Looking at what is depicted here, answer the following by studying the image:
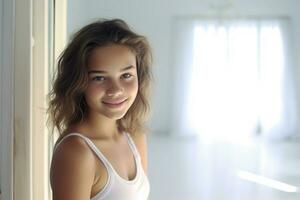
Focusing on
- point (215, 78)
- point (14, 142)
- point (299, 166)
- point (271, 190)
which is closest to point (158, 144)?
point (215, 78)

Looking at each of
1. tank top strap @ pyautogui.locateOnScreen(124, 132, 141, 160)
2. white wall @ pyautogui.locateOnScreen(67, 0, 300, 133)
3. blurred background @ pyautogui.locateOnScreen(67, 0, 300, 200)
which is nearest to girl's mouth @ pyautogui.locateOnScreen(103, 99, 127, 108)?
tank top strap @ pyautogui.locateOnScreen(124, 132, 141, 160)

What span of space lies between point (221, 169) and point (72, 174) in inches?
149

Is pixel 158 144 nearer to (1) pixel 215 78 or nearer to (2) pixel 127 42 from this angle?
(1) pixel 215 78

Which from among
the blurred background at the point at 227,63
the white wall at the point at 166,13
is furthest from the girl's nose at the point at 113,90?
the white wall at the point at 166,13

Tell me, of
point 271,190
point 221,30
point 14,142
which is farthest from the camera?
point 221,30

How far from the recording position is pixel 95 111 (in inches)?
29.6

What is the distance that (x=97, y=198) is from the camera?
70 centimetres

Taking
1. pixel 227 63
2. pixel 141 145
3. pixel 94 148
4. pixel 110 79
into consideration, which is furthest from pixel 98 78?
pixel 227 63

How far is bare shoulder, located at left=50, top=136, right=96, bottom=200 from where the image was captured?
654mm

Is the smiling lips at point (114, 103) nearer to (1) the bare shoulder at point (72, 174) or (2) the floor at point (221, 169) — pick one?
(1) the bare shoulder at point (72, 174)

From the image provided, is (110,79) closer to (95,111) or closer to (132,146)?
(95,111)

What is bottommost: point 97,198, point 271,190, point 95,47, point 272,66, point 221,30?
point 271,190

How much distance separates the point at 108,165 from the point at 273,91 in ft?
19.4

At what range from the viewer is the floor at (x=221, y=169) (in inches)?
133
